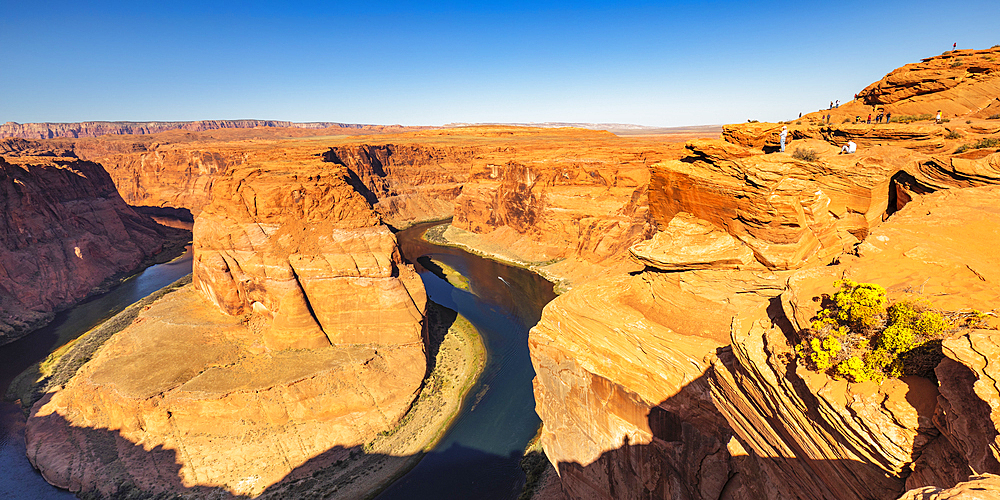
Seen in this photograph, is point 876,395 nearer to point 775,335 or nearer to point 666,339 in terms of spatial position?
point 775,335

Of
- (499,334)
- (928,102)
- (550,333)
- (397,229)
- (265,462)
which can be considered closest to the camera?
(550,333)

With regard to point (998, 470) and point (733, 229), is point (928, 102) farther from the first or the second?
point (998, 470)

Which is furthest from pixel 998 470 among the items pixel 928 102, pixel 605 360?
pixel 928 102

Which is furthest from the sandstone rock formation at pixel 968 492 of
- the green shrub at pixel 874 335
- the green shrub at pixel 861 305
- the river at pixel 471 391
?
the river at pixel 471 391

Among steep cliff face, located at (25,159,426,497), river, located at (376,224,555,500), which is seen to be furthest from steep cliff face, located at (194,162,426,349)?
river, located at (376,224,555,500)

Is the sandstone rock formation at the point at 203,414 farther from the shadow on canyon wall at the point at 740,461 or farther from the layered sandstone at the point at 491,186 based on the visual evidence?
the layered sandstone at the point at 491,186
